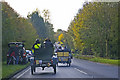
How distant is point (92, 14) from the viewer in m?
47.6

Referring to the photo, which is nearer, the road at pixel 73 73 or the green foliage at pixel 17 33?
the road at pixel 73 73

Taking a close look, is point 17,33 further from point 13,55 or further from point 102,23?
point 102,23

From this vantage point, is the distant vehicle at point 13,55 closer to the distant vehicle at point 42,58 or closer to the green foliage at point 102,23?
the distant vehicle at point 42,58

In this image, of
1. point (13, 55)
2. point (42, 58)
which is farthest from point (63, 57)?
point (42, 58)

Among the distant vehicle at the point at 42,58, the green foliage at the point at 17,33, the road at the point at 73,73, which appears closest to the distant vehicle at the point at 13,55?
the green foliage at the point at 17,33

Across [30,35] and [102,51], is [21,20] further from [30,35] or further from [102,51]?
[102,51]

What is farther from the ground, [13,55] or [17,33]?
[17,33]

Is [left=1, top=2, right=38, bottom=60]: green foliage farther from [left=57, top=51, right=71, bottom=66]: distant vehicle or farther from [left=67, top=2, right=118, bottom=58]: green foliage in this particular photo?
[left=67, top=2, right=118, bottom=58]: green foliage

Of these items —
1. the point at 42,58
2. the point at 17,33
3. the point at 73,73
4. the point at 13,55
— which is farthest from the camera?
the point at 17,33

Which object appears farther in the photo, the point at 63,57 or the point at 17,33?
the point at 17,33

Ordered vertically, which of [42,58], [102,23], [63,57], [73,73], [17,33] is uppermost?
[102,23]


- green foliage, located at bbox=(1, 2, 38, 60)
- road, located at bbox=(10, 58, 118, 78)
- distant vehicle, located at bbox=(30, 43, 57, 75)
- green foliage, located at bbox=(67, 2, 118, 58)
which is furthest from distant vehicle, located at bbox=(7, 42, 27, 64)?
green foliage, located at bbox=(67, 2, 118, 58)

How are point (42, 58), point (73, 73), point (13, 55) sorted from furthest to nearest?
point (13, 55) < point (73, 73) < point (42, 58)

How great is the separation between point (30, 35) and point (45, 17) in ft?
113
